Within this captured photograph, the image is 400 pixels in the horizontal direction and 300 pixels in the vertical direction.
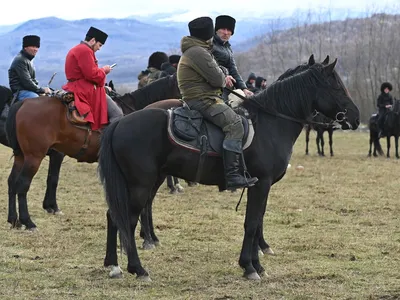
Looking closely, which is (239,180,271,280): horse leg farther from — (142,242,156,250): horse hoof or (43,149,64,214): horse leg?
(43,149,64,214): horse leg

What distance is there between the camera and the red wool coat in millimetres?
10055

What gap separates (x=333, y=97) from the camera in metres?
7.98

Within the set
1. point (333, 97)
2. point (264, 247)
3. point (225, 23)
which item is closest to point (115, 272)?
point (264, 247)

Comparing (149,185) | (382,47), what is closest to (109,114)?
(149,185)

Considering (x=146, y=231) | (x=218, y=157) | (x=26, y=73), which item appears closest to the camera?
(x=218, y=157)

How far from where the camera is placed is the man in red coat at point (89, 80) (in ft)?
33.0

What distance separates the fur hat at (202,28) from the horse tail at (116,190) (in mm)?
1342

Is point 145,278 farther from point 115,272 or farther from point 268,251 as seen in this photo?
point 268,251

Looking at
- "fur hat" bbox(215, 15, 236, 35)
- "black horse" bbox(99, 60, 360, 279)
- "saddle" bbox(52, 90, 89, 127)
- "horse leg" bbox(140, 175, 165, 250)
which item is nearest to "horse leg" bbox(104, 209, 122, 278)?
"black horse" bbox(99, 60, 360, 279)

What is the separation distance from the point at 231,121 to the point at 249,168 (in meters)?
0.52

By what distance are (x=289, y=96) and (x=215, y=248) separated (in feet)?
7.12

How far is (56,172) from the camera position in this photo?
12.0m

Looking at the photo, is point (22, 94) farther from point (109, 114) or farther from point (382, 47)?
point (382, 47)

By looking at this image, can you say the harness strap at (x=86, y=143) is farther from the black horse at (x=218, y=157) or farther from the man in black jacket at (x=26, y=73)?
the black horse at (x=218, y=157)
